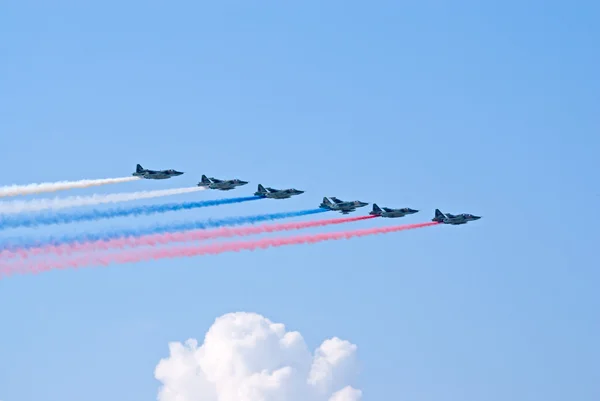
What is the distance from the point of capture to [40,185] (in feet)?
481

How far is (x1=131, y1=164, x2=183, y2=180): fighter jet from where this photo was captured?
156 metres

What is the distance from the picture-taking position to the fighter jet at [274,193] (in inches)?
6417

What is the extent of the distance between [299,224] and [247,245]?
356 inches

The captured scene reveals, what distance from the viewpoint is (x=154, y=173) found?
156 m

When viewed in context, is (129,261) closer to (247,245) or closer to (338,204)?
(247,245)

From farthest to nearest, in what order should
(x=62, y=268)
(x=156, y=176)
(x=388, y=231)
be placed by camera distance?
1. (x=388, y=231)
2. (x=156, y=176)
3. (x=62, y=268)

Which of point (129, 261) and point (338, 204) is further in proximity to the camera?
point (338, 204)

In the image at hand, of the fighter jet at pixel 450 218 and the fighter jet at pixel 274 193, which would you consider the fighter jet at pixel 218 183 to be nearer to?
the fighter jet at pixel 274 193

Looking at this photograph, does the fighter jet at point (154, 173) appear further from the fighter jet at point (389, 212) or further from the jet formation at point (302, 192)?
the fighter jet at point (389, 212)

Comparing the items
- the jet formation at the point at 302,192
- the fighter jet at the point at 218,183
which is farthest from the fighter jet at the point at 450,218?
the fighter jet at the point at 218,183

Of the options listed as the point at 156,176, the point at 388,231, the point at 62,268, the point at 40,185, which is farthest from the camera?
the point at 388,231

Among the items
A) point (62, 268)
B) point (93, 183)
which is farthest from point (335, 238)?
point (62, 268)

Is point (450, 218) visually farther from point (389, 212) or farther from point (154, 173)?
point (154, 173)

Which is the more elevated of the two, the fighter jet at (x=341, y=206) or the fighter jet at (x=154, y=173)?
the fighter jet at (x=154, y=173)
